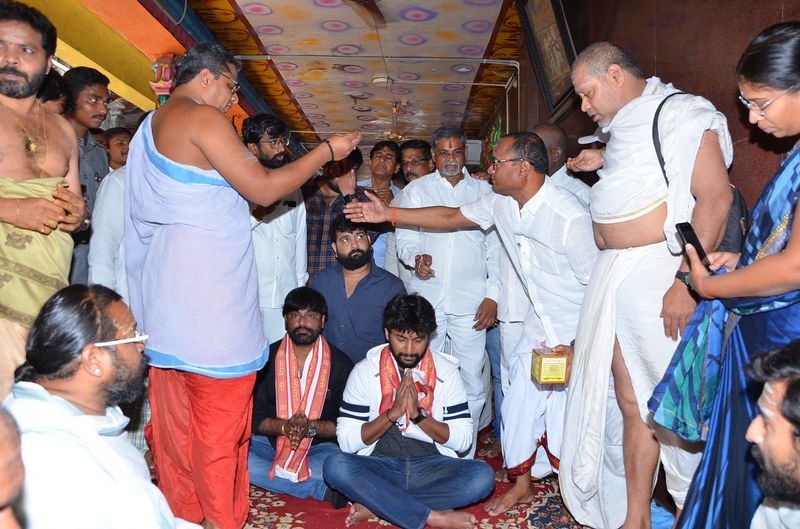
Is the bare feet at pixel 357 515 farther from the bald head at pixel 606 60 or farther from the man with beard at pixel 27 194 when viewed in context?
the bald head at pixel 606 60

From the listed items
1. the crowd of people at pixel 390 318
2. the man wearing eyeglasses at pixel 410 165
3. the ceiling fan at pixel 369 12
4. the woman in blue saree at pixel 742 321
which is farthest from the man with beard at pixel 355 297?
the ceiling fan at pixel 369 12

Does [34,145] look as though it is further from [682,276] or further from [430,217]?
[682,276]

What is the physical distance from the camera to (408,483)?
3383mm

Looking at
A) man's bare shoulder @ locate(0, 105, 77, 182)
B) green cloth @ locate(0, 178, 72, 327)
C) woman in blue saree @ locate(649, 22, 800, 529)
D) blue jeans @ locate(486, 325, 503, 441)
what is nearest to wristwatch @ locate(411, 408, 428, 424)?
blue jeans @ locate(486, 325, 503, 441)

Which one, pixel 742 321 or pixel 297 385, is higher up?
pixel 742 321

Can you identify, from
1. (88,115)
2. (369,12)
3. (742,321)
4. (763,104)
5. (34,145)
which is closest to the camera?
(763,104)

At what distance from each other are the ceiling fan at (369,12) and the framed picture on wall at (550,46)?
55.5 inches

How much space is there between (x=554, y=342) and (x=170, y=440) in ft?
5.68

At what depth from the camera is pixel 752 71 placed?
6.33 feet

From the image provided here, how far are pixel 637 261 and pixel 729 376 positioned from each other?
23.6 inches

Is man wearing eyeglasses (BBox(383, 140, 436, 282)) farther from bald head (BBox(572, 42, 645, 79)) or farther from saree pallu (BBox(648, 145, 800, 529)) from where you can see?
saree pallu (BBox(648, 145, 800, 529))

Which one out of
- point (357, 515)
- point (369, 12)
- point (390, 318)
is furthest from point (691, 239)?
point (369, 12)

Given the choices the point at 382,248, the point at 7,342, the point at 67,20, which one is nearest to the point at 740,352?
the point at 7,342

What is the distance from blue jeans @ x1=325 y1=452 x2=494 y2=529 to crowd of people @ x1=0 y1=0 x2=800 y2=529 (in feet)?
0.03
